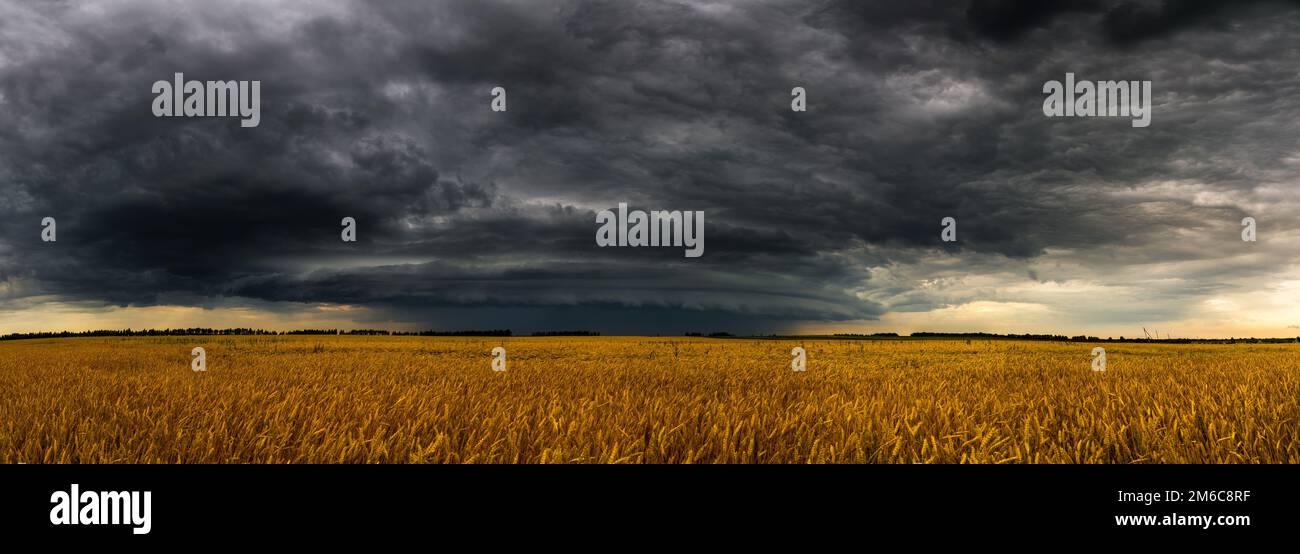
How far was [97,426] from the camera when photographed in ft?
18.6
